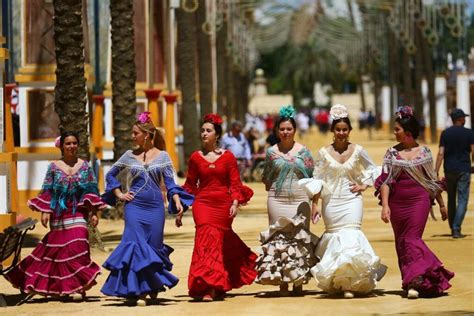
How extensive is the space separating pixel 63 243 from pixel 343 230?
266 centimetres

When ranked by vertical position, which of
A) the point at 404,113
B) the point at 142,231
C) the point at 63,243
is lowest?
the point at 63,243

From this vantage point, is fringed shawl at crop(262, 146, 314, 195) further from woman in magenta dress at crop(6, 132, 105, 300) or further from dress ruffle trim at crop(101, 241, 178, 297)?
woman in magenta dress at crop(6, 132, 105, 300)

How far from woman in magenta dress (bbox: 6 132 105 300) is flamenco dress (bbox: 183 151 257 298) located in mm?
944

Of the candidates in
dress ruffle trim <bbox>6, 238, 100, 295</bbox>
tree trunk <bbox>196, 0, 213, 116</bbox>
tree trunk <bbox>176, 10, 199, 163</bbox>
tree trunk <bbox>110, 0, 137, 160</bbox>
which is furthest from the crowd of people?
tree trunk <bbox>196, 0, 213, 116</bbox>

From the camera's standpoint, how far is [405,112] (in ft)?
52.1

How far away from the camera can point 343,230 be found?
51.4ft

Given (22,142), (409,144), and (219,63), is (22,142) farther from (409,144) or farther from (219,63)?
(219,63)

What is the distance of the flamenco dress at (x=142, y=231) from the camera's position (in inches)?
595

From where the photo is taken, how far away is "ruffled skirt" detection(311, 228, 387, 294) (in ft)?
50.5

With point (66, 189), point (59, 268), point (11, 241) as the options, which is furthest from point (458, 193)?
point (11, 241)

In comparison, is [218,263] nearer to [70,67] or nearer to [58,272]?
[58,272]

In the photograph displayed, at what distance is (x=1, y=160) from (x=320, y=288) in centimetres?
503

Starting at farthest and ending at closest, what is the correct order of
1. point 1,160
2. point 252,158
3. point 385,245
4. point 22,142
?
point 252,158, point 22,142, point 385,245, point 1,160

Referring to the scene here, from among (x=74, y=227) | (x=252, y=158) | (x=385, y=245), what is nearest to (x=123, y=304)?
(x=74, y=227)
